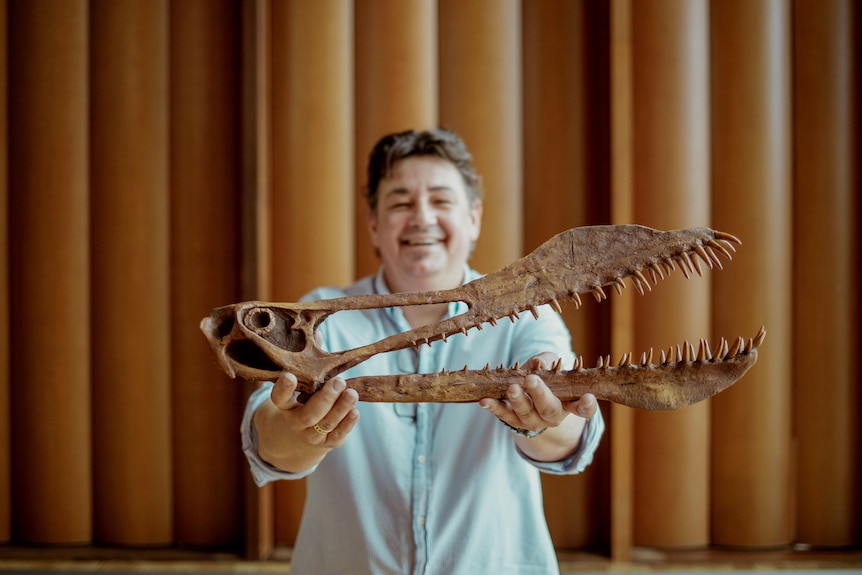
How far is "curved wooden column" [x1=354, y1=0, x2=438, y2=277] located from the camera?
3.17 m

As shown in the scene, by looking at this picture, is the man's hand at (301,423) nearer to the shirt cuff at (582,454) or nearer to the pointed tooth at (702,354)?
the shirt cuff at (582,454)

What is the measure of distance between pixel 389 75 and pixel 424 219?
1.35 meters

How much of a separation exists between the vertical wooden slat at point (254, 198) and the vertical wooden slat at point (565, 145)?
50.4 inches

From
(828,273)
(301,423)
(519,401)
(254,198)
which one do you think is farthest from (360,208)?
(828,273)

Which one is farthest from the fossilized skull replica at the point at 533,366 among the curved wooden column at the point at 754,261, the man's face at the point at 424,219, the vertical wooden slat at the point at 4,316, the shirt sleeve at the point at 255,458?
the vertical wooden slat at the point at 4,316

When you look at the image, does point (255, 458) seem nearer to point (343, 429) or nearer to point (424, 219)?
point (343, 429)

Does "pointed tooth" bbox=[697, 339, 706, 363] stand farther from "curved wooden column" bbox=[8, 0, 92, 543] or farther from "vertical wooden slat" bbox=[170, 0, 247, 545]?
"curved wooden column" bbox=[8, 0, 92, 543]

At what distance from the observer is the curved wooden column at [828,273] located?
316cm

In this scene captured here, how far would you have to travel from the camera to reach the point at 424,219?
2.12 meters

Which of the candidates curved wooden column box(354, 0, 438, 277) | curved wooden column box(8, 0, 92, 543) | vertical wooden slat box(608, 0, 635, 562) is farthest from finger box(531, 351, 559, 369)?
curved wooden column box(8, 0, 92, 543)

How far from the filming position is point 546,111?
3244 mm

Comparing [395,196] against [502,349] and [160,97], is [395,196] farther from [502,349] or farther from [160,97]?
[160,97]

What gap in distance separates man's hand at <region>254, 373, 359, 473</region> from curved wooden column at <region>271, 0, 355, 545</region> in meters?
1.34

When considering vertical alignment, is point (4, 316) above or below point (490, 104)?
below
